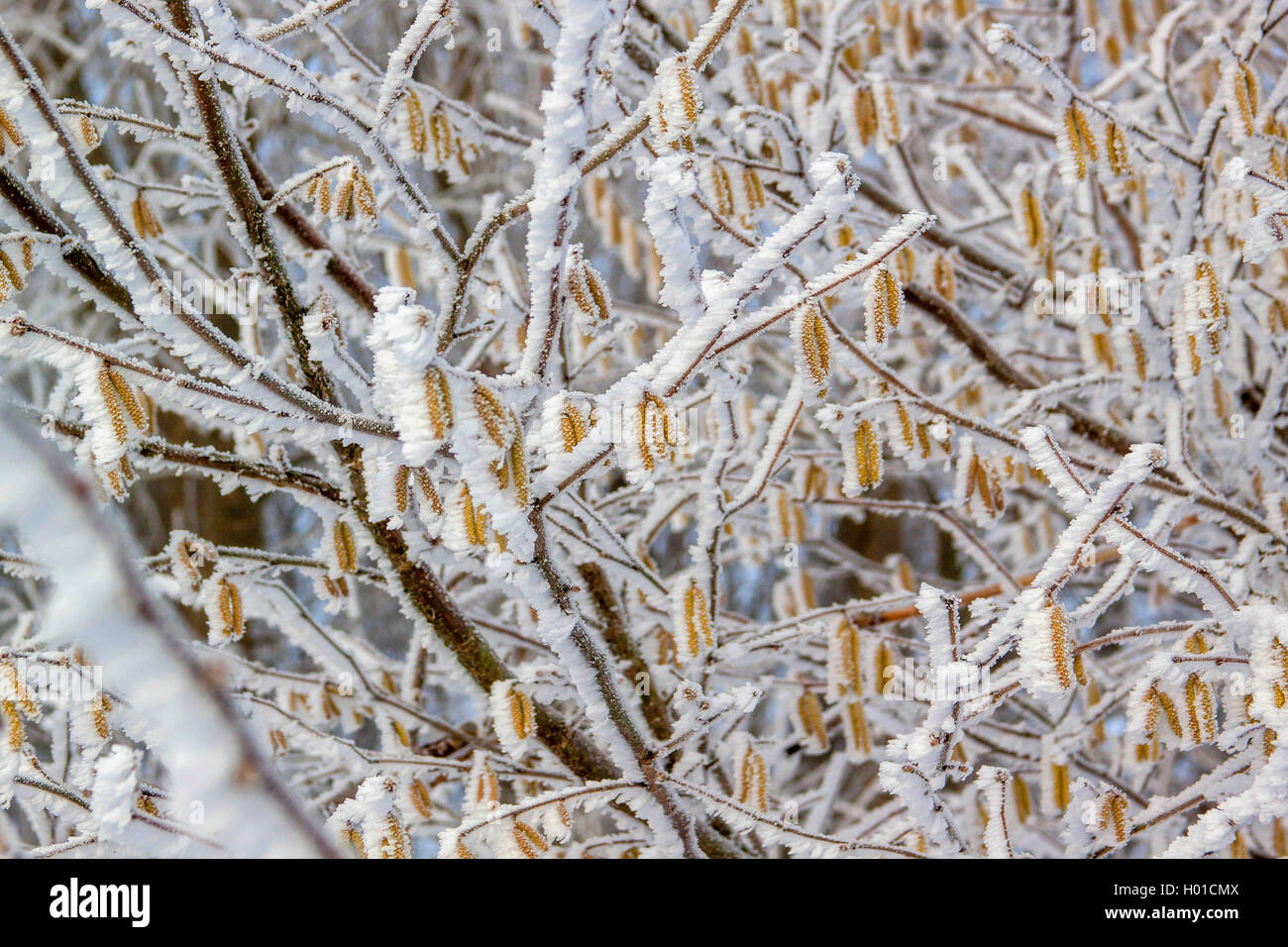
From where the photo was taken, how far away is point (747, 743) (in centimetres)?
172

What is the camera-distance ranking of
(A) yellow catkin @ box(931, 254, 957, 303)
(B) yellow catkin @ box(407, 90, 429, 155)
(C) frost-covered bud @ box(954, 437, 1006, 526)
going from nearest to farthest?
1. (B) yellow catkin @ box(407, 90, 429, 155)
2. (C) frost-covered bud @ box(954, 437, 1006, 526)
3. (A) yellow catkin @ box(931, 254, 957, 303)

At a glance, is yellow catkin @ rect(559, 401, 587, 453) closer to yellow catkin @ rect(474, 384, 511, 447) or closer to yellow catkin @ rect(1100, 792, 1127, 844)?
yellow catkin @ rect(474, 384, 511, 447)

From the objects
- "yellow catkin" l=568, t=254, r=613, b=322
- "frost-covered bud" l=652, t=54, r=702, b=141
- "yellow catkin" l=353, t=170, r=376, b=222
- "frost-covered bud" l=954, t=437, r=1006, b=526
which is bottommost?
"frost-covered bud" l=954, t=437, r=1006, b=526

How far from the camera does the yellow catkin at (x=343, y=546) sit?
5.41 ft

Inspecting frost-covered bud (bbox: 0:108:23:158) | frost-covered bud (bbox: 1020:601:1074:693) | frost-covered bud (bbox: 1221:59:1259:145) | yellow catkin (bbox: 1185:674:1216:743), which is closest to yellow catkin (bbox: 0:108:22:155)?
frost-covered bud (bbox: 0:108:23:158)

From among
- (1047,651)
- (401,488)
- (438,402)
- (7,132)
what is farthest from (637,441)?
(7,132)

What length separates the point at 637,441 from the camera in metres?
1.07

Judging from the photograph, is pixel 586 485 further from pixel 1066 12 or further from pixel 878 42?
pixel 1066 12

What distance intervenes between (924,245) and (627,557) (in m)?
1.09

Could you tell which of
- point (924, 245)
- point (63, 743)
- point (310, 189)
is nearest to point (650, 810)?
point (310, 189)

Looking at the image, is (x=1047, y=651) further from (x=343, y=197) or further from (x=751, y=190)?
(x=343, y=197)

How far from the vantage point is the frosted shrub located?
104 centimetres

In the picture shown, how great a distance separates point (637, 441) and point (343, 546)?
80 cm

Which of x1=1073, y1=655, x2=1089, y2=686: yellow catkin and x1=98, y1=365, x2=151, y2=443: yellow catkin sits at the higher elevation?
x1=98, y1=365, x2=151, y2=443: yellow catkin
